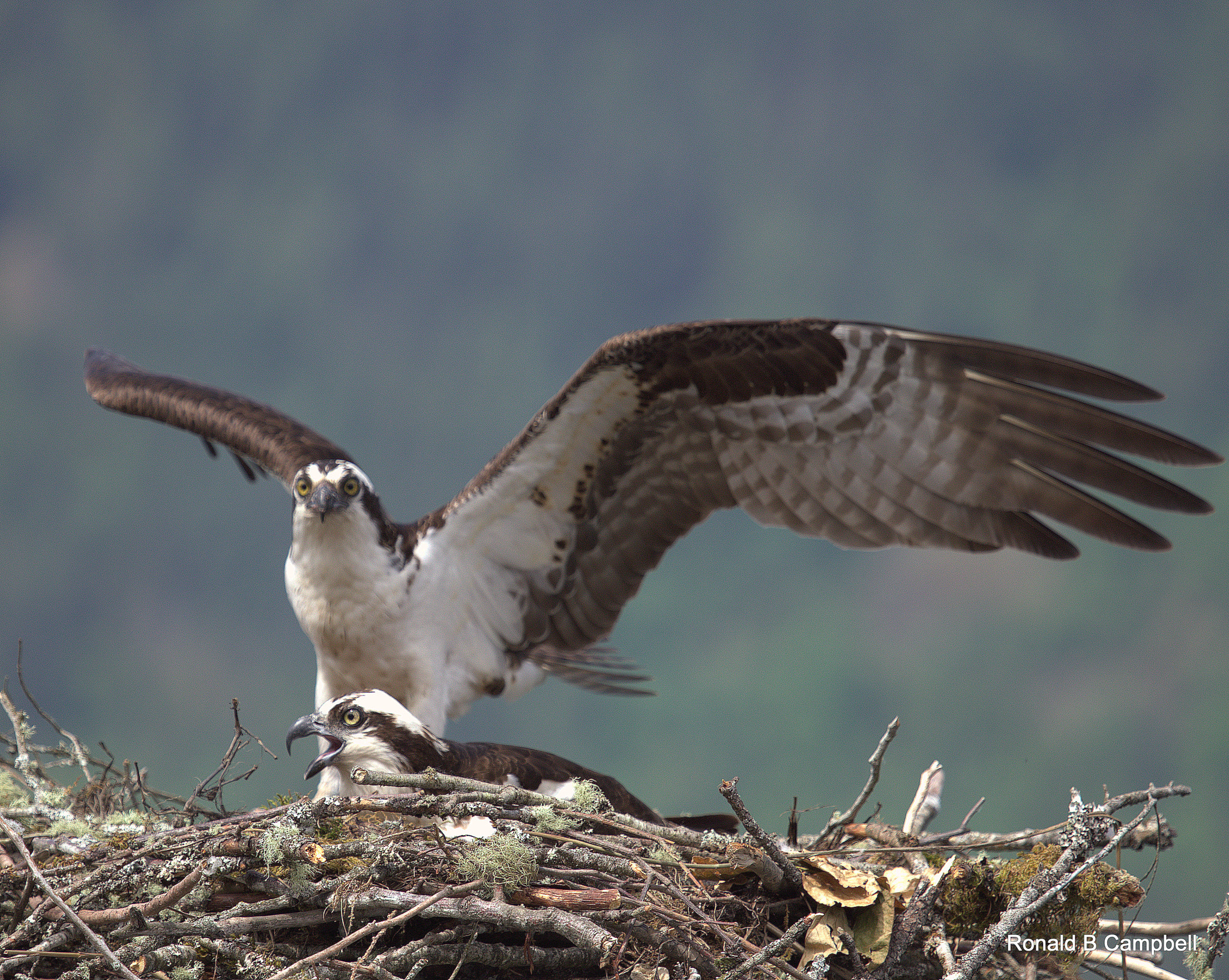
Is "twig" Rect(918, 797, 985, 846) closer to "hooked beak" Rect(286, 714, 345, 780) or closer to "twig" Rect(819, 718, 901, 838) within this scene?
"twig" Rect(819, 718, 901, 838)

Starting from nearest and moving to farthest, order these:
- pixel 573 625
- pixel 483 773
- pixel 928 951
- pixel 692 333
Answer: pixel 928 951 < pixel 483 773 < pixel 692 333 < pixel 573 625

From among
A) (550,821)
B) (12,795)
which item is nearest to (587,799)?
(550,821)

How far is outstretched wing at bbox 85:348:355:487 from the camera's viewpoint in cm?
598

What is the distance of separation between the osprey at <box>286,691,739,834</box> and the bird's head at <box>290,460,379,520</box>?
45.0 inches

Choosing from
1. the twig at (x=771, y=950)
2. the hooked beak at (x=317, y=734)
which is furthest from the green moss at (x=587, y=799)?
the hooked beak at (x=317, y=734)

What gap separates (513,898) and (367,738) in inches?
51.9

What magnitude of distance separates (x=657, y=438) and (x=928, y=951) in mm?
2824

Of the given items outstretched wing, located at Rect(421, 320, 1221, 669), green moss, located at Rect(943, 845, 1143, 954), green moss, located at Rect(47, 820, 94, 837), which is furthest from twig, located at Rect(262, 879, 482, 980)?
outstretched wing, located at Rect(421, 320, 1221, 669)

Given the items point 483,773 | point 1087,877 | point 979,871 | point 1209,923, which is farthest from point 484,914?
point 1209,923

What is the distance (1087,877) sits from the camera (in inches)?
142

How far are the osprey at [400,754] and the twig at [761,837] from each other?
3.22 feet

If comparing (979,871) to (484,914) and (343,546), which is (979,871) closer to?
(484,914)

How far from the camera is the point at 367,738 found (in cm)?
436

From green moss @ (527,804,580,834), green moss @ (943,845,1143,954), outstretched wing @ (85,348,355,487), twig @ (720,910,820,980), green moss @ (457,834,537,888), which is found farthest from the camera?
outstretched wing @ (85,348,355,487)
